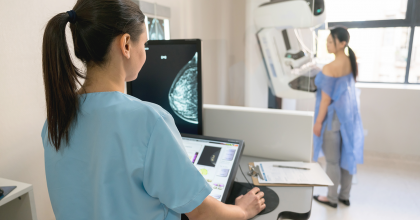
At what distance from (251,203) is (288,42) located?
81 centimetres

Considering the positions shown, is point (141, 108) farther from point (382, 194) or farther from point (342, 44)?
point (382, 194)

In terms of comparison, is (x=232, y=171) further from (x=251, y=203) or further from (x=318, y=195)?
(x=318, y=195)

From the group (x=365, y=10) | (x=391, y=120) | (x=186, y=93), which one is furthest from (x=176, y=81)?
(x=365, y=10)

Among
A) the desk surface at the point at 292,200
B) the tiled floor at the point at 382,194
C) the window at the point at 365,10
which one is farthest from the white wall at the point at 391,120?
the desk surface at the point at 292,200

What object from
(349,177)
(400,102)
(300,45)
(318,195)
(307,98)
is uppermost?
(300,45)

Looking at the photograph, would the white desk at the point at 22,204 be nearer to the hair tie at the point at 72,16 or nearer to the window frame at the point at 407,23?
the hair tie at the point at 72,16

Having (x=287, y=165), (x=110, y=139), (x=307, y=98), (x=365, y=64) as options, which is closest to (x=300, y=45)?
(x=307, y=98)

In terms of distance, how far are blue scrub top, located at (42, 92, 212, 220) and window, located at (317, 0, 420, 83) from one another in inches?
126

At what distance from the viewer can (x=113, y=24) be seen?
0.60 metres

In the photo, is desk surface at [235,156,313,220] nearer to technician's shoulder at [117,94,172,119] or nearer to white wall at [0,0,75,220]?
technician's shoulder at [117,94,172,119]

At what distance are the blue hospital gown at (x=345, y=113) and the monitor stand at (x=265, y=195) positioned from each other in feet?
4.43

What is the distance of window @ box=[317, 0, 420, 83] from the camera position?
10.3ft

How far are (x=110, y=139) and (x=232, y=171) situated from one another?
0.52 m

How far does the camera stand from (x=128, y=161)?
566mm
